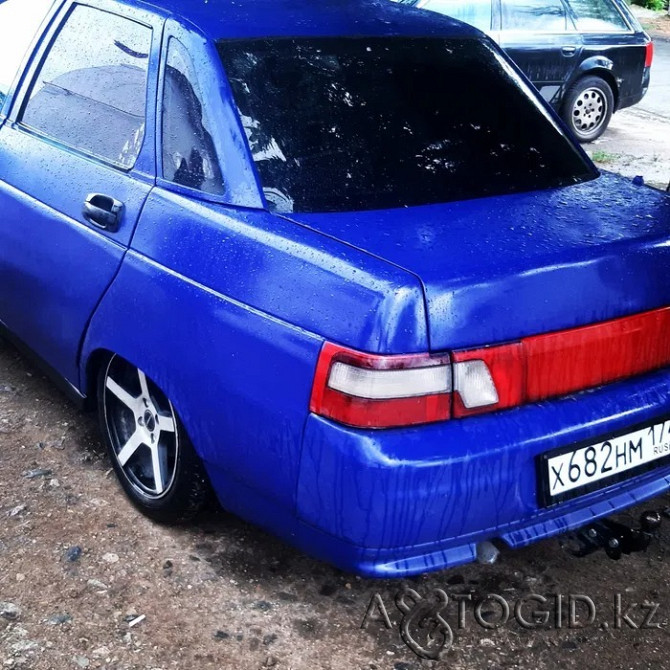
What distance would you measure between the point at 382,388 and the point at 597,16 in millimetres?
8965

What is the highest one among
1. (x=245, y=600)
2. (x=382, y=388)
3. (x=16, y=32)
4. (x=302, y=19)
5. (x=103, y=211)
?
(x=302, y=19)

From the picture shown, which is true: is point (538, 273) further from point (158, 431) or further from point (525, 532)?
point (158, 431)

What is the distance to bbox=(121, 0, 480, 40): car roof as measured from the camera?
3109mm

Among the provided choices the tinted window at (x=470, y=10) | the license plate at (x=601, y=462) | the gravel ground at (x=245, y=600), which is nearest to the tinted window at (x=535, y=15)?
the tinted window at (x=470, y=10)

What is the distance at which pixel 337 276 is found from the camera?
2420mm

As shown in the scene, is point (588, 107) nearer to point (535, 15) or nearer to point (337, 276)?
point (535, 15)

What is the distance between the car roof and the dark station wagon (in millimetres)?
5985

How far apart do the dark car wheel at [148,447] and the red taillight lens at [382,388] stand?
0.74 metres

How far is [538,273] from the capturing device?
8.09ft

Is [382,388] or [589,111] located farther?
[589,111]

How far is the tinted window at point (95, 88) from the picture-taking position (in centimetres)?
318

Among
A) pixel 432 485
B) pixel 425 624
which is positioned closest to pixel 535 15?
pixel 425 624

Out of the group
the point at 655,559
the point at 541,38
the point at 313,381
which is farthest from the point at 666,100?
the point at 313,381

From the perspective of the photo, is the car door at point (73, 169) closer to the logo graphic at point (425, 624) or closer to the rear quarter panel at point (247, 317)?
the rear quarter panel at point (247, 317)
